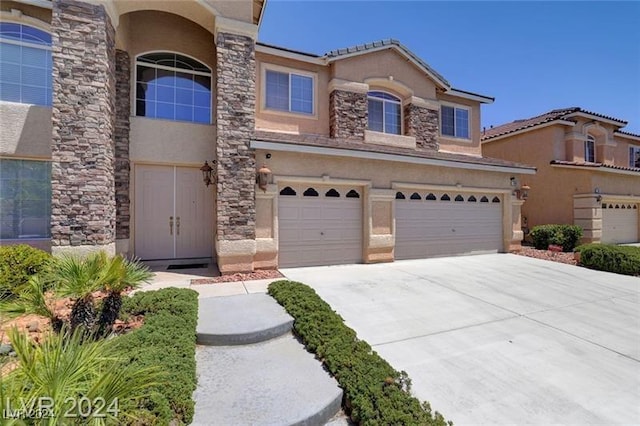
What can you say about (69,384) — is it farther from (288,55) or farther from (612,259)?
(612,259)

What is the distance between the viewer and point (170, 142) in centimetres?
924

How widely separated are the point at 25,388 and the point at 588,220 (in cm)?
1983

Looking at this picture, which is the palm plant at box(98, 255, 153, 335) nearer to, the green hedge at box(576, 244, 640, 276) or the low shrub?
the low shrub

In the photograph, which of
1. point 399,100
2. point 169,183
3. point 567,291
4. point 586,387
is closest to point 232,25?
point 169,183

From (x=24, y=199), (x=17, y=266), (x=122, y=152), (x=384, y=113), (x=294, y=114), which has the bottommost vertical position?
(x=17, y=266)

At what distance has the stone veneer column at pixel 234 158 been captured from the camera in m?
7.97

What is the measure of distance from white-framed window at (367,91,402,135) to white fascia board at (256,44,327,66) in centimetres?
249

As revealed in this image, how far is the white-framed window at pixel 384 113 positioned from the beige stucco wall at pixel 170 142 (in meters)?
6.34

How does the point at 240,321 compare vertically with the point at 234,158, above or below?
below

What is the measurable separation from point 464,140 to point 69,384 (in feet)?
50.4

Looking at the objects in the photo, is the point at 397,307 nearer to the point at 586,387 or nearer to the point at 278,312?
the point at 278,312

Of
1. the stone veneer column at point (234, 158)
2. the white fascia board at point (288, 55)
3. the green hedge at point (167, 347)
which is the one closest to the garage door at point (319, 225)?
the stone veneer column at point (234, 158)

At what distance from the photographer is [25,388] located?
6.26 feet

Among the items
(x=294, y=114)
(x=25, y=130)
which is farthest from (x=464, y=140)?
(x=25, y=130)
